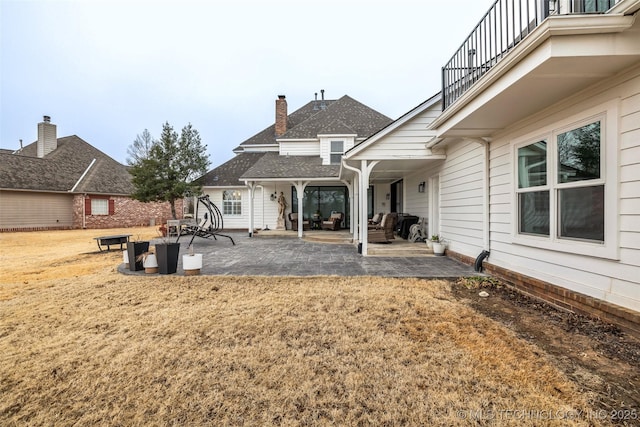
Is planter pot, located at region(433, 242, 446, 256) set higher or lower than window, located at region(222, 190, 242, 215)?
lower

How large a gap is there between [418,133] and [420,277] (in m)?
3.74

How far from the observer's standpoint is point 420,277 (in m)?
5.20

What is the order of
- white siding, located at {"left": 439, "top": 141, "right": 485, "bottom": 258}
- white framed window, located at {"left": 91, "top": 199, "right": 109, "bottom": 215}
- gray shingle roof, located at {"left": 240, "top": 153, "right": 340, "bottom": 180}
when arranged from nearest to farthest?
white siding, located at {"left": 439, "top": 141, "right": 485, "bottom": 258} → gray shingle roof, located at {"left": 240, "top": 153, "right": 340, "bottom": 180} → white framed window, located at {"left": 91, "top": 199, "right": 109, "bottom": 215}

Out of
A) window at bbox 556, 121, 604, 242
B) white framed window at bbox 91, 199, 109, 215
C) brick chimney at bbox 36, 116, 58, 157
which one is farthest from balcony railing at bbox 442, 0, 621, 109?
brick chimney at bbox 36, 116, 58, 157

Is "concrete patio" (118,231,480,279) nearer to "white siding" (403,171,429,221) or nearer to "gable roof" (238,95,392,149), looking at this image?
"white siding" (403,171,429,221)

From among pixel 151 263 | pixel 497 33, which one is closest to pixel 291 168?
pixel 151 263

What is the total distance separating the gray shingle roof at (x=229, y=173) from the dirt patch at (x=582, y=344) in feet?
43.9

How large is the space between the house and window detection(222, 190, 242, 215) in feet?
40.1

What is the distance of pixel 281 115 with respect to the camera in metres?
16.2

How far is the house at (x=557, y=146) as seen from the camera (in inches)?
106

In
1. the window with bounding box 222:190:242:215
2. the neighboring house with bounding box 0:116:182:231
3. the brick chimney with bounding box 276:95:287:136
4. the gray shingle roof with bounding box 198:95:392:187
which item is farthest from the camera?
the neighboring house with bounding box 0:116:182:231

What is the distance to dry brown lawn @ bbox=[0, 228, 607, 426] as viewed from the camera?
183 cm

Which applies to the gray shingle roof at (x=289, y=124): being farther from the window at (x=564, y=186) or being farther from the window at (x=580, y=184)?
the window at (x=580, y=184)

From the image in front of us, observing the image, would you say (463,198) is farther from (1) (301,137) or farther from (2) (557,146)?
(1) (301,137)
